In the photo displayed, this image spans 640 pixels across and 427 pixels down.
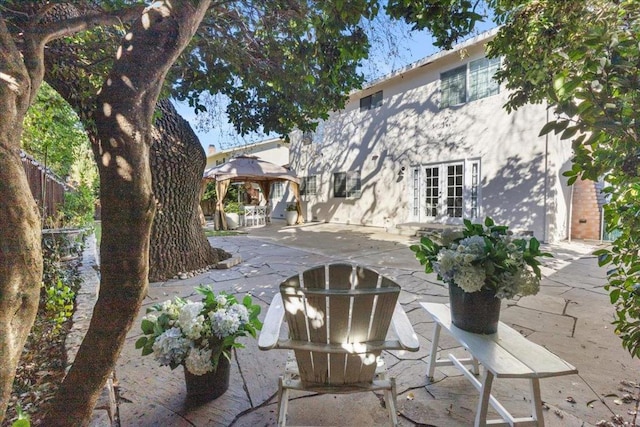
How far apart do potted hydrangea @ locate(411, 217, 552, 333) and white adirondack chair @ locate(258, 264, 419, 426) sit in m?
0.37

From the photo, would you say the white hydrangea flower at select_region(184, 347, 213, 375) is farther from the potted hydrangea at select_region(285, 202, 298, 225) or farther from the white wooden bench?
the potted hydrangea at select_region(285, 202, 298, 225)

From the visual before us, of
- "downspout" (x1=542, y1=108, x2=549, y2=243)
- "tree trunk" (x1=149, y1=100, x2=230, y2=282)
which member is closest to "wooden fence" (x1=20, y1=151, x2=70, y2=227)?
"tree trunk" (x1=149, y1=100, x2=230, y2=282)

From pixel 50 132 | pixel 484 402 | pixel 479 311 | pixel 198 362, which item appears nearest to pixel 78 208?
pixel 50 132

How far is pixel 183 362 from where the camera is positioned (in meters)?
1.84

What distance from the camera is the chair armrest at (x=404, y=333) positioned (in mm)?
1538

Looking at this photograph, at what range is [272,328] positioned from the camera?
1744 millimetres

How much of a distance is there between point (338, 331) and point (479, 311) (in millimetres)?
815

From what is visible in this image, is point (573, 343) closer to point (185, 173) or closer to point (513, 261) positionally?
point (513, 261)

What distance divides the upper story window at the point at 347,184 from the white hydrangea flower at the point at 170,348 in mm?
10008

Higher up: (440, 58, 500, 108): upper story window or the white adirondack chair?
(440, 58, 500, 108): upper story window

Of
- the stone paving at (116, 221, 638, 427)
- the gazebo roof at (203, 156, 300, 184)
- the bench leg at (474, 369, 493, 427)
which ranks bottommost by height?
the stone paving at (116, 221, 638, 427)

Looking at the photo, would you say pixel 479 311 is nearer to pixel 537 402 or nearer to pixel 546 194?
pixel 537 402

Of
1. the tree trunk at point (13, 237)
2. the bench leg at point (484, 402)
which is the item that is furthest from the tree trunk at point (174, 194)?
the bench leg at point (484, 402)

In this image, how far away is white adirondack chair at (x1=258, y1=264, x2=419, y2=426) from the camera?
62.6 inches
